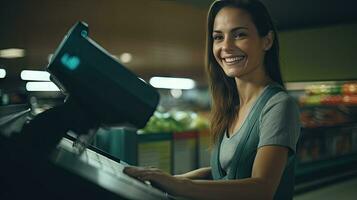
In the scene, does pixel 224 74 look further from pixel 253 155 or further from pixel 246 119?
pixel 253 155

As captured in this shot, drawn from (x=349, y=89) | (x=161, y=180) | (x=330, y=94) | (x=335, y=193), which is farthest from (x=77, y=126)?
(x=330, y=94)

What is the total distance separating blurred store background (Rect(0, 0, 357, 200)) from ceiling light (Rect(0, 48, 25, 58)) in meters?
0.02

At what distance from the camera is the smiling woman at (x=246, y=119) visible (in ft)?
3.24

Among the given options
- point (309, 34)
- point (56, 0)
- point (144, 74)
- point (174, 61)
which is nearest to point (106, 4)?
point (56, 0)

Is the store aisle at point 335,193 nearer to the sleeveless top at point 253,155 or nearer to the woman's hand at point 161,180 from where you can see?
the sleeveless top at point 253,155

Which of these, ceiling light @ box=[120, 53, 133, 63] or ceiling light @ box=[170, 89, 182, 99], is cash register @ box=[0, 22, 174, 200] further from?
ceiling light @ box=[170, 89, 182, 99]

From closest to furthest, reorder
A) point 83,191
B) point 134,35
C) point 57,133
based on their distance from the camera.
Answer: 1. point 83,191
2. point 57,133
3. point 134,35

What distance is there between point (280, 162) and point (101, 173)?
20.2 inches

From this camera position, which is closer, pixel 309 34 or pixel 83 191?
pixel 83 191

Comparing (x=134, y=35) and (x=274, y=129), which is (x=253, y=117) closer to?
(x=274, y=129)

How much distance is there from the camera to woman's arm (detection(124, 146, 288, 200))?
3.05 ft

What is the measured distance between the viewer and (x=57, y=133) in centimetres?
83

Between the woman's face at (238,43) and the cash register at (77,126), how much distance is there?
1.75ft

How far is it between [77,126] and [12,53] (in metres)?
6.84
